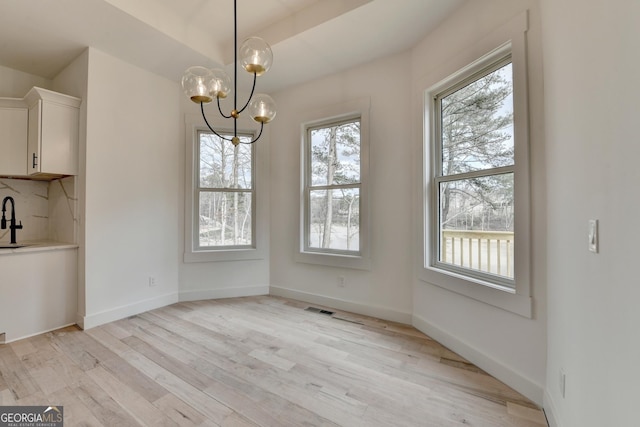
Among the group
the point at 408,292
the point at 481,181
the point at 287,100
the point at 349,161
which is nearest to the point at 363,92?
the point at 349,161

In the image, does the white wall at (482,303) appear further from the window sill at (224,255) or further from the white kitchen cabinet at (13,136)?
the white kitchen cabinet at (13,136)

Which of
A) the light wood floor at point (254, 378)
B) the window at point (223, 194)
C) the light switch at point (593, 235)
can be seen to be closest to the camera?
the light switch at point (593, 235)

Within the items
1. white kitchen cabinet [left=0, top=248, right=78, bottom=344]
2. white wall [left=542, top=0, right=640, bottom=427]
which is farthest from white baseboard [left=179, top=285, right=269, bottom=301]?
white wall [left=542, top=0, right=640, bottom=427]

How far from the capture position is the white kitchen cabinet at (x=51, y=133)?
2615 millimetres

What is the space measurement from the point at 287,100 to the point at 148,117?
1681 millimetres

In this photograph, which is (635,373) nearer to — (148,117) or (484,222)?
(484,222)

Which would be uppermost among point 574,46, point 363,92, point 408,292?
point 363,92

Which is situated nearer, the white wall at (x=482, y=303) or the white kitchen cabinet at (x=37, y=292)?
the white wall at (x=482, y=303)

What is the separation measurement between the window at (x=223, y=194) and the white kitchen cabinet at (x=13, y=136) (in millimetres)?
1637

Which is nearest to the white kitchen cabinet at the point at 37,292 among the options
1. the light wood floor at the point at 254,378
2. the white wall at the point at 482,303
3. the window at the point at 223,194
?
the light wood floor at the point at 254,378

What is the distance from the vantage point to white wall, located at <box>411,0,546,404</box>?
1.67 metres

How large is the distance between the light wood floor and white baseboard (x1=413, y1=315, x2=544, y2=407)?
0.05 m

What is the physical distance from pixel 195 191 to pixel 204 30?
1831 mm

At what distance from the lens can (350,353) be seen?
2236 millimetres
